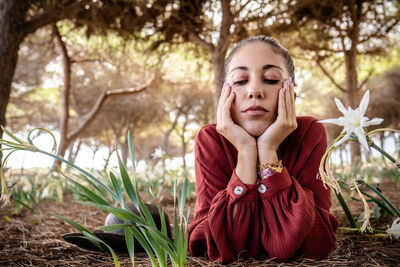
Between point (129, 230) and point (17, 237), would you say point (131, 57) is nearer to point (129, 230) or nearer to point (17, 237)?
point (17, 237)

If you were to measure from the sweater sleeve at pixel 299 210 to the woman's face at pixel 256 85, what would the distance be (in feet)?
0.78

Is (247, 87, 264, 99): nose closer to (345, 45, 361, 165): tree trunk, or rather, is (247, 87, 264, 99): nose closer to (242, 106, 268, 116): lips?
(242, 106, 268, 116): lips

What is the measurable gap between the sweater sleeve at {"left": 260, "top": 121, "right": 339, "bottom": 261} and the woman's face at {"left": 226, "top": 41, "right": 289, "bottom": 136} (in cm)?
24

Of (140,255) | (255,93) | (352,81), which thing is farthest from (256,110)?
(352,81)

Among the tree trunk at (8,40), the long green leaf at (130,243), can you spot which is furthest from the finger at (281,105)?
the tree trunk at (8,40)

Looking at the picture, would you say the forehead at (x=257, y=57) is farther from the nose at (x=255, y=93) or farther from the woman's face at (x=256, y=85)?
the nose at (x=255, y=93)

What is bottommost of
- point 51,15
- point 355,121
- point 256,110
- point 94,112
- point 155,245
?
point 155,245

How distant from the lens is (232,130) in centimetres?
123

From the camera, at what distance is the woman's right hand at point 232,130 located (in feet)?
4.00

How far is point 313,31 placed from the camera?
274 inches

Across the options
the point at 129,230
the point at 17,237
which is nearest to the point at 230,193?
the point at 129,230

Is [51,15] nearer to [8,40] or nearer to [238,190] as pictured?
[8,40]

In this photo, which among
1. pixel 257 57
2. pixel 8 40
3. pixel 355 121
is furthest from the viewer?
pixel 8 40

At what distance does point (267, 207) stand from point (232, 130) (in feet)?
1.14
